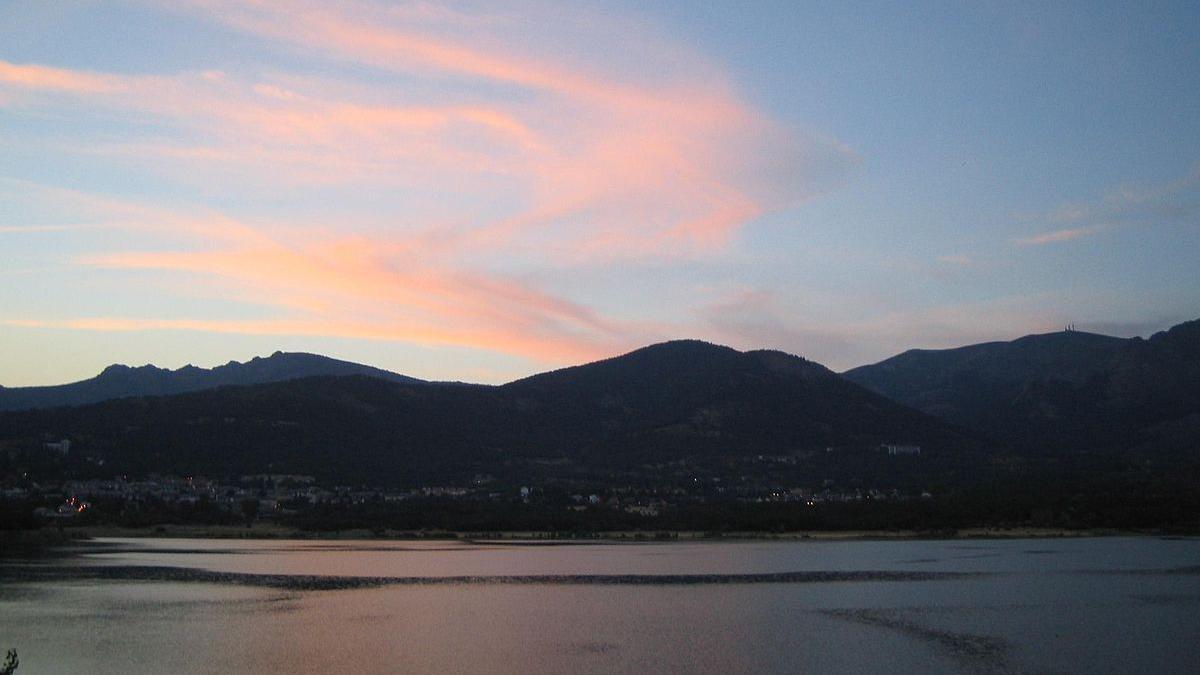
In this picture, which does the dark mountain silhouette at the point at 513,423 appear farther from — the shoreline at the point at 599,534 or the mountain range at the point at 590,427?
the shoreline at the point at 599,534

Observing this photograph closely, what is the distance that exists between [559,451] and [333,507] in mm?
43641

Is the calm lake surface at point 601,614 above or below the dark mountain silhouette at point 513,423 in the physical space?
below

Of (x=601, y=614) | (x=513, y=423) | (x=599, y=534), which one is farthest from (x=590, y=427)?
(x=601, y=614)

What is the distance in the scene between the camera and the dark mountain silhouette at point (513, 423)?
138 m

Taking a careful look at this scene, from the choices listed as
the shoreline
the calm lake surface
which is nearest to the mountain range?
the shoreline

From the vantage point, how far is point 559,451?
154m

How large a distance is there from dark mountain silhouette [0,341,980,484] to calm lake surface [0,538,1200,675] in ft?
178

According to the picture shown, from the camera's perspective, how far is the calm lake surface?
3744 cm

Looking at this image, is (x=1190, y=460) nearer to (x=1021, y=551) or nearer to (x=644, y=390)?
(x=1021, y=551)

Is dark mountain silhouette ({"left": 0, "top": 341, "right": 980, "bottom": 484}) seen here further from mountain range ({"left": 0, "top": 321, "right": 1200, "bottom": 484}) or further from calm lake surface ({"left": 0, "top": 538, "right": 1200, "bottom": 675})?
calm lake surface ({"left": 0, "top": 538, "right": 1200, "bottom": 675})

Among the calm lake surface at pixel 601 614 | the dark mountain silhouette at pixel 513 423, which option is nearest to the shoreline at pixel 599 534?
the dark mountain silhouette at pixel 513 423

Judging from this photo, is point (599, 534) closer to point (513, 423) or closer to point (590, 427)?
point (513, 423)

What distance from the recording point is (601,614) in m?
49.0

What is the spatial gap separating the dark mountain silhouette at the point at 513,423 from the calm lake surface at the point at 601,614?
54178 millimetres
